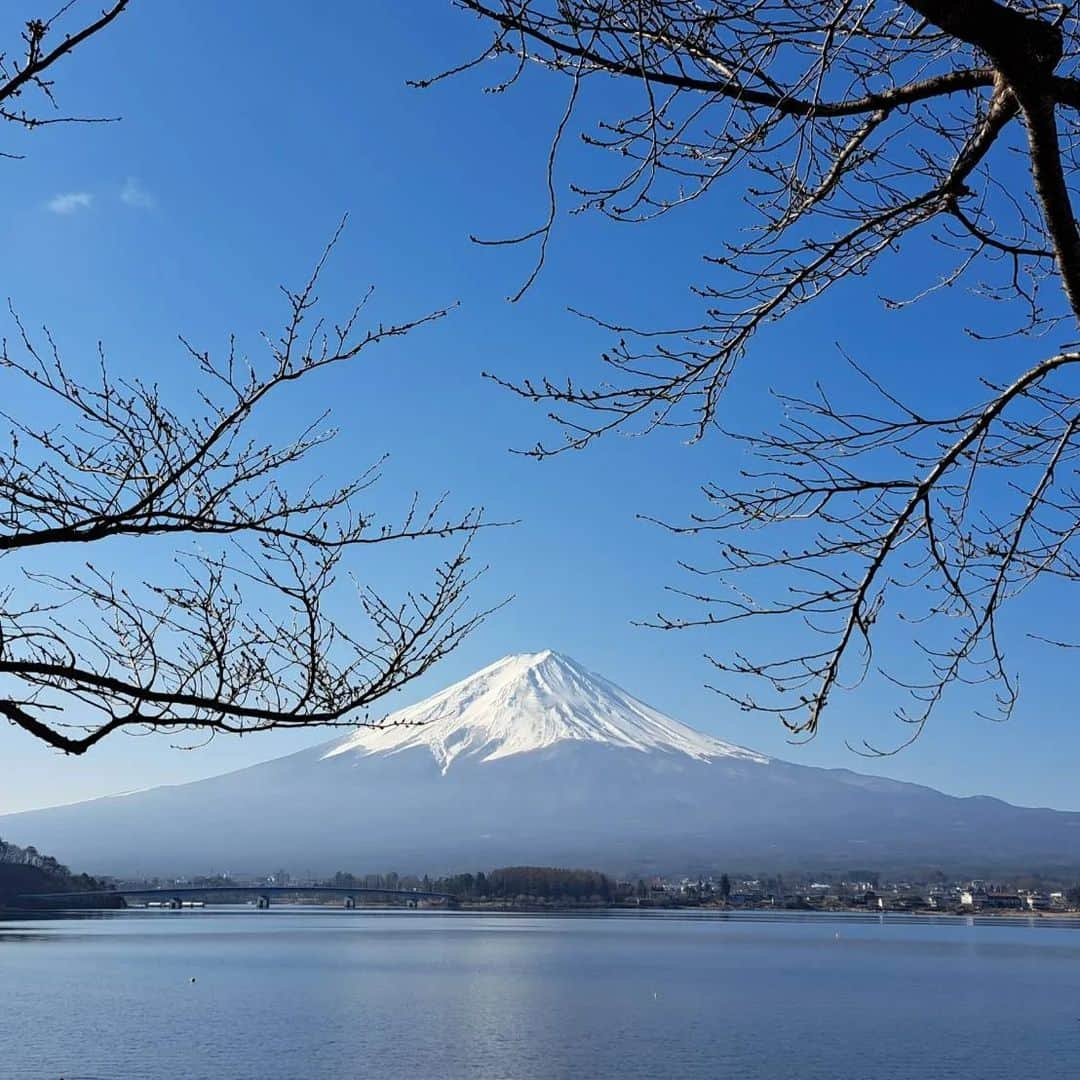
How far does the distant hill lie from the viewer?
87.4m

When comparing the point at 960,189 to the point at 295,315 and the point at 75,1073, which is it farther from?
the point at 75,1073

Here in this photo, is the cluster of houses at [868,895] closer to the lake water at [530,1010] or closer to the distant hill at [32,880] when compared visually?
the distant hill at [32,880]

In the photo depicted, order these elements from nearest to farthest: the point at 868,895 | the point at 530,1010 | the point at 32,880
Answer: the point at 530,1010
the point at 32,880
the point at 868,895

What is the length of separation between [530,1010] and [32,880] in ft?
231

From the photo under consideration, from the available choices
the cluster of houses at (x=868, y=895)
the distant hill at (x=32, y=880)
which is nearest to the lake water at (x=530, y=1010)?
the distant hill at (x=32, y=880)

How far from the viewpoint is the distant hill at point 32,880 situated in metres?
87.4

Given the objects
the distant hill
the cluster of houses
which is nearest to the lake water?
the distant hill

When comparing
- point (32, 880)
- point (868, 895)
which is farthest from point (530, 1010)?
point (868, 895)

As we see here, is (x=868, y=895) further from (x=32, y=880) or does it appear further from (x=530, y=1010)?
(x=530, y=1010)

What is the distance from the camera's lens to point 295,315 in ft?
11.4

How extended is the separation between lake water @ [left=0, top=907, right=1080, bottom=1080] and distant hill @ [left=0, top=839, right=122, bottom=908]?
26.3 meters

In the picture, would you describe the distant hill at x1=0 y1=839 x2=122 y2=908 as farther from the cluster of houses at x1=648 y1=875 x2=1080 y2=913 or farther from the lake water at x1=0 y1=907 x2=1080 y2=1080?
the cluster of houses at x1=648 y1=875 x2=1080 y2=913

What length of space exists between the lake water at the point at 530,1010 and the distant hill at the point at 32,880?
86.3ft

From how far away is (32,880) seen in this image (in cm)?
9025
